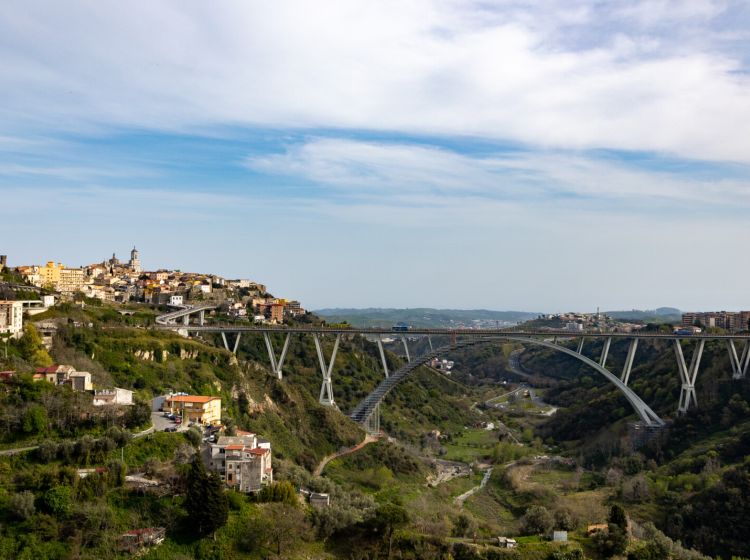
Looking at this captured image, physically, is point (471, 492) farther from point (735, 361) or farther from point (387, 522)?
point (735, 361)

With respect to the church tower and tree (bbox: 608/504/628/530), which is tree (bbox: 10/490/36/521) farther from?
the church tower

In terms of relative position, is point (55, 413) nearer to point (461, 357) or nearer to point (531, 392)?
point (531, 392)

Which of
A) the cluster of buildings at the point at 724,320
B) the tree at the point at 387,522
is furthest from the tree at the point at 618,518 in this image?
the cluster of buildings at the point at 724,320

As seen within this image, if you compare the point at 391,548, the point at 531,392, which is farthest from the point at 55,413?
the point at 531,392

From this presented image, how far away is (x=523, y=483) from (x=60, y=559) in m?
27.0

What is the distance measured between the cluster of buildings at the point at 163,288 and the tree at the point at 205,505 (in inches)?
1299

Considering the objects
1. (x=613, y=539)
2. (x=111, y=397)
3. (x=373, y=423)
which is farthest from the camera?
(x=373, y=423)

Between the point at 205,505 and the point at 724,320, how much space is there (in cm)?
6732

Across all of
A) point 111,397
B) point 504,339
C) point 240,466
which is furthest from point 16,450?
point 504,339

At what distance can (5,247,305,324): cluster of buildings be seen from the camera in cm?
5875

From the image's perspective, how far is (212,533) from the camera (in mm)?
21547

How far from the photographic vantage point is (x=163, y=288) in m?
67.0

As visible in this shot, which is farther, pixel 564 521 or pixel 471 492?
pixel 471 492

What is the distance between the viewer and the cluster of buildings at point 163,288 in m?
58.8
